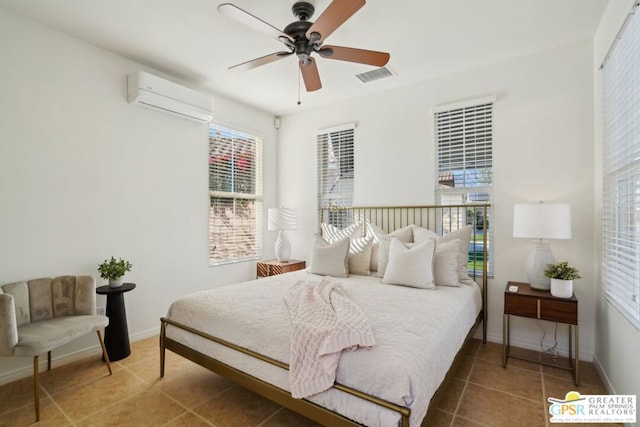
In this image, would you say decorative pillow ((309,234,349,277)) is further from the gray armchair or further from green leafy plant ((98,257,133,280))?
the gray armchair

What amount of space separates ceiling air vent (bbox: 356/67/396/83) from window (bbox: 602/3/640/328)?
70.2 inches

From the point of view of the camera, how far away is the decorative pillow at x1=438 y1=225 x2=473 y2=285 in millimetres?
2982

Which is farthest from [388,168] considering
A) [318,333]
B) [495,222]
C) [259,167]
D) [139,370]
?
[139,370]

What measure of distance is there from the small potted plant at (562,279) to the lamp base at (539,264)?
109 millimetres

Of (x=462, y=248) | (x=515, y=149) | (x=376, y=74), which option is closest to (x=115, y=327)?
(x=462, y=248)

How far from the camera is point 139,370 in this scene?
8.64ft

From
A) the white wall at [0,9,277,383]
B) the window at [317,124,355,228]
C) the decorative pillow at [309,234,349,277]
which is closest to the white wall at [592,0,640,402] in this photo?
the decorative pillow at [309,234,349,277]

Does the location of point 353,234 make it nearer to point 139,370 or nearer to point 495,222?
point 495,222

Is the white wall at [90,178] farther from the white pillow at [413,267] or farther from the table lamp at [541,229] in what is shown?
the table lamp at [541,229]

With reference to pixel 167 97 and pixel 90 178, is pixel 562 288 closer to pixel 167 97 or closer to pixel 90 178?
pixel 167 97

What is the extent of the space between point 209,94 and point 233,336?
121 inches

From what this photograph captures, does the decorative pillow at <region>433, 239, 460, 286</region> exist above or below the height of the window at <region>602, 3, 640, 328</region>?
below

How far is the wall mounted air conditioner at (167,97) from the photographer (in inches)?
120

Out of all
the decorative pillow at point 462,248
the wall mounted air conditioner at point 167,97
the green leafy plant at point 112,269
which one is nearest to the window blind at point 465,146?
the decorative pillow at point 462,248
